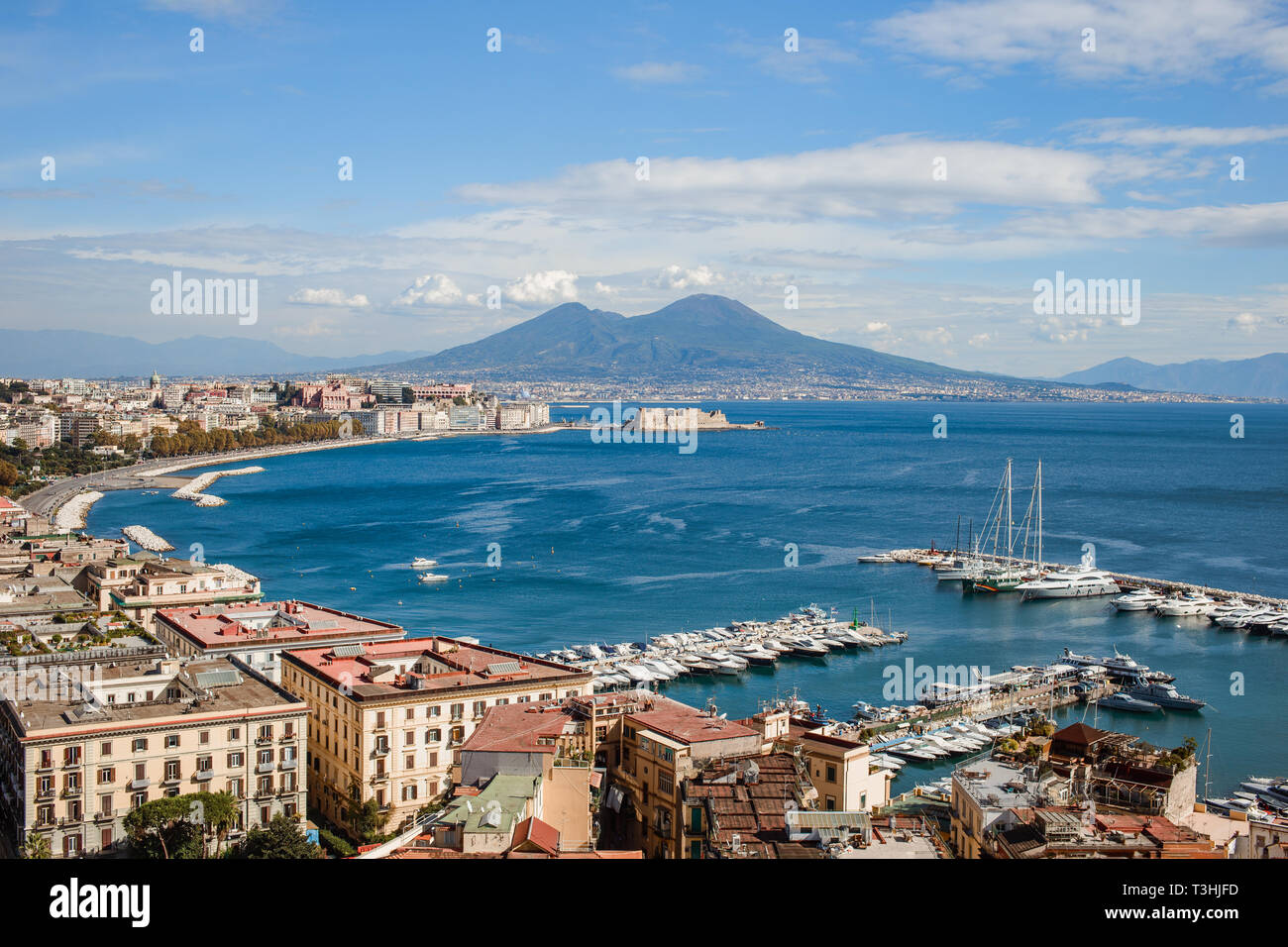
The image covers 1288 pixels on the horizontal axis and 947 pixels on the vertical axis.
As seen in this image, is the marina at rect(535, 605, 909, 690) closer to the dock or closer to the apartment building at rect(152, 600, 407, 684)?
the apartment building at rect(152, 600, 407, 684)

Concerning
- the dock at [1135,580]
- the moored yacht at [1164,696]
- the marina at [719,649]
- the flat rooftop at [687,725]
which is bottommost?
the moored yacht at [1164,696]

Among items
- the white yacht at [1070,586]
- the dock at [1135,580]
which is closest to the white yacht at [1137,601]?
the dock at [1135,580]

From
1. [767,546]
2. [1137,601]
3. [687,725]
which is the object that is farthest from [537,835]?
[767,546]

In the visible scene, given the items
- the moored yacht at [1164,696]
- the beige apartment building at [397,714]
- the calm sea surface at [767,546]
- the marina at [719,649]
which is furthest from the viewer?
the calm sea surface at [767,546]

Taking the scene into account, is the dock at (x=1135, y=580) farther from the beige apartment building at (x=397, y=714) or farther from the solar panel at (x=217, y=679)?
the solar panel at (x=217, y=679)
